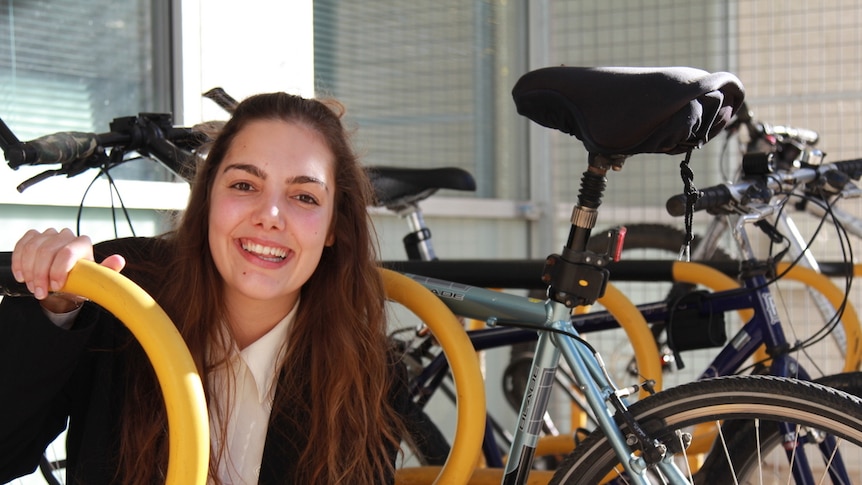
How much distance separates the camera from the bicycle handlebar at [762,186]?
1862mm

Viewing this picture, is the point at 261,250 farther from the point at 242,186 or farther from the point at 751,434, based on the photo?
the point at 751,434

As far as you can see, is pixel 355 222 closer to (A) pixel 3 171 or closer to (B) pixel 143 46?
(A) pixel 3 171

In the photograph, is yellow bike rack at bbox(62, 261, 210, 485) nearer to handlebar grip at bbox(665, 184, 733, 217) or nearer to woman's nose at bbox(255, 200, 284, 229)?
woman's nose at bbox(255, 200, 284, 229)

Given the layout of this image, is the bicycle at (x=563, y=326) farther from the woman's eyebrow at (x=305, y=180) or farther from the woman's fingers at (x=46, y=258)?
the woman's fingers at (x=46, y=258)

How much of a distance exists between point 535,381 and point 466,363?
132 mm

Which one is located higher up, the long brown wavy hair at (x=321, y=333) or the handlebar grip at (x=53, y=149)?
the handlebar grip at (x=53, y=149)

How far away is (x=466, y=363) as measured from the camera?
1.55 meters

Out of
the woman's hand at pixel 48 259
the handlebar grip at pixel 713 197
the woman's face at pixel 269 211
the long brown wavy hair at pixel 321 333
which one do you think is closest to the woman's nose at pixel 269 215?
the woman's face at pixel 269 211

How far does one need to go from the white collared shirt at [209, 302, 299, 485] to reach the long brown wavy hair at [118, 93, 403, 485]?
0.07 ft

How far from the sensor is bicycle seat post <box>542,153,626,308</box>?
150 centimetres

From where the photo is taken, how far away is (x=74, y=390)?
1433 millimetres

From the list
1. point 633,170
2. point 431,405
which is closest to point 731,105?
point 431,405

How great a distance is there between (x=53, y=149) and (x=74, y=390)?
0.43m

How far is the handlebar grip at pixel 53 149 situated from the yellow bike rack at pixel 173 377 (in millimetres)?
520
